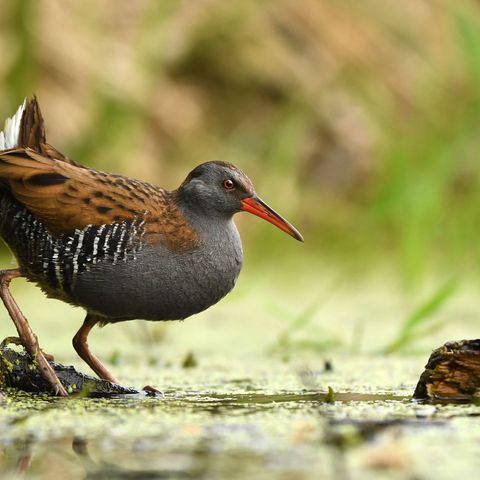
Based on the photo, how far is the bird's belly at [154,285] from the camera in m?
3.86

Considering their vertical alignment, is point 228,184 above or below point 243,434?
above

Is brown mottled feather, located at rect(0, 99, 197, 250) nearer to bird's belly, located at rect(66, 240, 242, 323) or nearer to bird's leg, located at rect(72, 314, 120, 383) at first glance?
bird's belly, located at rect(66, 240, 242, 323)

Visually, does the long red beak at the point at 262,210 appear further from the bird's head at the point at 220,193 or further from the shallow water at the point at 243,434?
the shallow water at the point at 243,434

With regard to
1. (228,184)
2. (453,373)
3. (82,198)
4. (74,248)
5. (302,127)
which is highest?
(302,127)

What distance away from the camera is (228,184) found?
4238 millimetres

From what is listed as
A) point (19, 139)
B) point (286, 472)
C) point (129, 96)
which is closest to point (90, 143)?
point (129, 96)

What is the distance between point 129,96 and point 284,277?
1.54 meters

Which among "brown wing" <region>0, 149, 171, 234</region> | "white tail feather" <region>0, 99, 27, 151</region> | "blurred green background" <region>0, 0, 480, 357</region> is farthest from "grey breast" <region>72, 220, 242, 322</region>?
"blurred green background" <region>0, 0, 480, 357</region>

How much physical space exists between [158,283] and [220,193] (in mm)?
478

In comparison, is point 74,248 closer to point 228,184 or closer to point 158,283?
point 158,283

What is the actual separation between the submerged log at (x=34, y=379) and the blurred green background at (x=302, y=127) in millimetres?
1291

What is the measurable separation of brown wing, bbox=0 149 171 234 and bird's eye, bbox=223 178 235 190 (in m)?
0.26

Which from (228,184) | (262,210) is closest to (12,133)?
(228,184)

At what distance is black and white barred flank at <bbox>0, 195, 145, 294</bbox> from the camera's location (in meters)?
3.85
